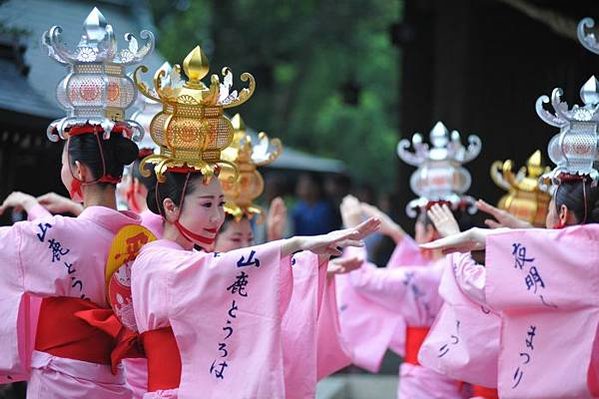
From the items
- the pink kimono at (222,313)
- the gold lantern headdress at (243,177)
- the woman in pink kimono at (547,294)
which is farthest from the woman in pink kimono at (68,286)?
the woman in pink kimono at (547,294)

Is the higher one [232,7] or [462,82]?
[232,7]

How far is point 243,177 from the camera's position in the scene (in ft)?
21.4

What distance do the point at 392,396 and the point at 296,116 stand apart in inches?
684

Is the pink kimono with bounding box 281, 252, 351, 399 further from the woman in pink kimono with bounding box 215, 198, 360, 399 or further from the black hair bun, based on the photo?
the black hair bun

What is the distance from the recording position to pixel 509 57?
35.1 feet

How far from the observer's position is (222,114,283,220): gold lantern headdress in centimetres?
643

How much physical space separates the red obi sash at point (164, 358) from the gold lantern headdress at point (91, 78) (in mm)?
925

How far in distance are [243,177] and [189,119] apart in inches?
59.7

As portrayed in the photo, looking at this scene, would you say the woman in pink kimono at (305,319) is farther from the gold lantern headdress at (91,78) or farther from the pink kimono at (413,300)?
the pink kimono at (413,300)

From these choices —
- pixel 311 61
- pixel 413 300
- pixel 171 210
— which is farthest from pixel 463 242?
pixel 311 61

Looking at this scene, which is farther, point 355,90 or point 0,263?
point 355,90

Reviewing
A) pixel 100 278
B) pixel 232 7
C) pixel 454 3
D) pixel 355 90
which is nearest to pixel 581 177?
pixel 100 278

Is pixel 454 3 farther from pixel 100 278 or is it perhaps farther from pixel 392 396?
pixel 100 278

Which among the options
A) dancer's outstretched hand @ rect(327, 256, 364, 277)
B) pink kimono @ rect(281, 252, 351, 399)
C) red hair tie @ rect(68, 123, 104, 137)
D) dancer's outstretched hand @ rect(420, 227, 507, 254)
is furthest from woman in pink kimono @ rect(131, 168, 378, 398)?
dancer's outstretched hand @ rect(327, 256, 364, 277)
